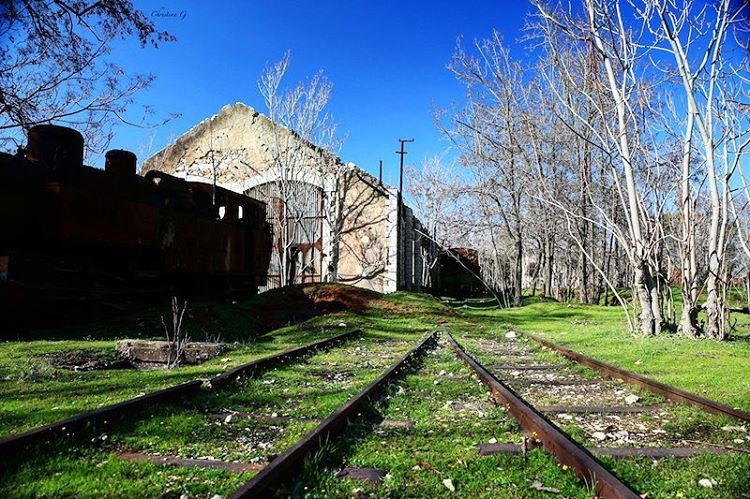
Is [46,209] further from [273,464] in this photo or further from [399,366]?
[273,464]

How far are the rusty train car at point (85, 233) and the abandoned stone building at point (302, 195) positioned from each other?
1035cm

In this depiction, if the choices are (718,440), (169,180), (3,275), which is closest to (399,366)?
(718,440)

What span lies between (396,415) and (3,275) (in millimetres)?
8756

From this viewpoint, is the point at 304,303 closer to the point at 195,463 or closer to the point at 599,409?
the point at 599,409

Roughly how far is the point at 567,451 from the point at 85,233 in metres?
10.8

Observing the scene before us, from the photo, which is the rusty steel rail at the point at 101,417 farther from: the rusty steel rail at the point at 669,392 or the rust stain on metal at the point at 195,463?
the rusty steel rail at the point at 669,392

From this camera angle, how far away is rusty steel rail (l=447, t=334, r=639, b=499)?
8.73ft

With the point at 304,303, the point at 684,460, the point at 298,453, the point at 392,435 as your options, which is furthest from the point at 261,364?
the point at 304,303

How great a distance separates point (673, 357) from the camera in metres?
8.43

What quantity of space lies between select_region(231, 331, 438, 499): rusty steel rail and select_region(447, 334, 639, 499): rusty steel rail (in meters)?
1.28

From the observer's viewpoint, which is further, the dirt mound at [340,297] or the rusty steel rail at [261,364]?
the dirt mound at [340,297]

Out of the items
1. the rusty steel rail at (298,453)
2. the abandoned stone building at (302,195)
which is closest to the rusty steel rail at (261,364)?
the rusty steel rail at (298,453)

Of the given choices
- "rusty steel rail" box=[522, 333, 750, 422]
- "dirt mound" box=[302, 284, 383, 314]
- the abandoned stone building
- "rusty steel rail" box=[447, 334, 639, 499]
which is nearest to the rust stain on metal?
"rusty steel rail" box=[447, 334, 639, 499]

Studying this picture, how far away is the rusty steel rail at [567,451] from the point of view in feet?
8.73
